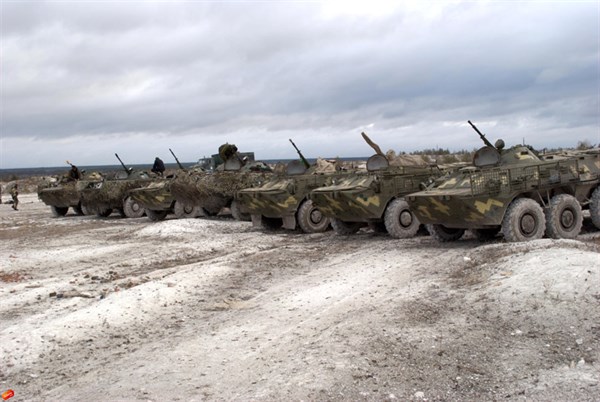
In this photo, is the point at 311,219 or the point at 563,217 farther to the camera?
the point at 311,219

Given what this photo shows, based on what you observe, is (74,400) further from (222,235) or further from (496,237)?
(222,235)

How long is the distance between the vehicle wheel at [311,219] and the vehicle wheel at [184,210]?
18.8 ft

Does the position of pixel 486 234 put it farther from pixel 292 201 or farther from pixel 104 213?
pixel 104 213

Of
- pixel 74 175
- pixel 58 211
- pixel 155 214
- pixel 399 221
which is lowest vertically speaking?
pixel 58 211

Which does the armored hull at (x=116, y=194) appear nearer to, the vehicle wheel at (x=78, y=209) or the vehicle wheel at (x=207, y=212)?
the vehicle wheel at (x=78, y=209)

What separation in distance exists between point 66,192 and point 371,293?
19.4 metres

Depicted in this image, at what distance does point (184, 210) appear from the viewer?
21.1m

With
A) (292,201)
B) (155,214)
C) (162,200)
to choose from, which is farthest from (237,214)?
(292,201)

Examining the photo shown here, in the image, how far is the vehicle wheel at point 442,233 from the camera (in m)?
12.1

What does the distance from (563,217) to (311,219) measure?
19.9ft

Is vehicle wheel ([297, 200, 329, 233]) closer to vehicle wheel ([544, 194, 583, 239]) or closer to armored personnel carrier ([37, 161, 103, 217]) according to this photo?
vehicle wheel ([544, 194, 583, 239])

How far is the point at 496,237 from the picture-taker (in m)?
12.0

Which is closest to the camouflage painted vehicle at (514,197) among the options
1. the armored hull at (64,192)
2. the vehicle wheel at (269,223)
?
the vehicle wheel at (269,223)

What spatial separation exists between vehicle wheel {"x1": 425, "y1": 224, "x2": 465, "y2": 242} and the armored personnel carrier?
620 inches
